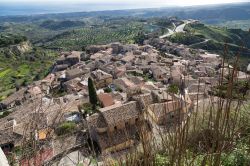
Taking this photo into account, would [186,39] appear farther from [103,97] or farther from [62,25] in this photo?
[62,25]

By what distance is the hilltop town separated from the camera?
10.4ft

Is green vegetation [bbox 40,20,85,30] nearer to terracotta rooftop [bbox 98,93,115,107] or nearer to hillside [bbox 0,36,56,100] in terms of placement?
hillside [bbox 0,36,56,100]

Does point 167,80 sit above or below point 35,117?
below

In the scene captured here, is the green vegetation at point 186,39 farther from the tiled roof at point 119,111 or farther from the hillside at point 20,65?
the tiled roof at point 119,111

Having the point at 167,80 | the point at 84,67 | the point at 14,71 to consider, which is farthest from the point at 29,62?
the point at 167,80

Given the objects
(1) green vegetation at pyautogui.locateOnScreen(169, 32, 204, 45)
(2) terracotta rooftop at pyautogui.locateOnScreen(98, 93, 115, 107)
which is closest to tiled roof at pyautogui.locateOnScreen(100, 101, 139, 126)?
(2) terracotta rooftop at pyautogui.locateOnScreen(98, 93, 115, 107)

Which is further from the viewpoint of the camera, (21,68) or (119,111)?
(21,68)

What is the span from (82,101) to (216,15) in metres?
139

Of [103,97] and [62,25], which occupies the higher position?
[103,97]

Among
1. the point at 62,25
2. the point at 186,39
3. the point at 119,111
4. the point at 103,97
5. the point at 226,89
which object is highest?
the point at 226,89

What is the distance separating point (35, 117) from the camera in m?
2.44

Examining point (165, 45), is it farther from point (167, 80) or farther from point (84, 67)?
point (167, 80)

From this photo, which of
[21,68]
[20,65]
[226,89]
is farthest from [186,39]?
[226,89]

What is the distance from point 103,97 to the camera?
63.1 ft
